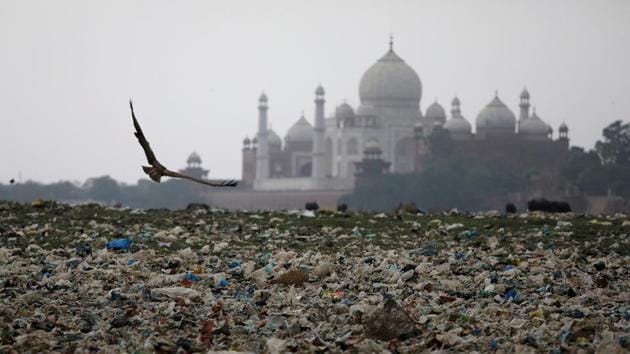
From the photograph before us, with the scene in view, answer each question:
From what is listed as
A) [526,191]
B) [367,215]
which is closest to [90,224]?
[367,215]

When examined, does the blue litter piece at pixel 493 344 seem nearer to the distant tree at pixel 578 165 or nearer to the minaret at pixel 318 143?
the distant tree at pixel 578 165

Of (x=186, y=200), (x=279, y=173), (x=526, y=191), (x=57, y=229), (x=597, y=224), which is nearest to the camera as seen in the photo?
(x=57, y=229)

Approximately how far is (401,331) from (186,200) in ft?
316

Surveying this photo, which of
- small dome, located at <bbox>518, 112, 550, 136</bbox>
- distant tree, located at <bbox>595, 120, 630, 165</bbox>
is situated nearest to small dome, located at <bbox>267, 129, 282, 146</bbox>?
small dome, located at <bbox>518, 112, 550, 136</bbox>

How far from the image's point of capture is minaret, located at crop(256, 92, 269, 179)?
11244 centimetres

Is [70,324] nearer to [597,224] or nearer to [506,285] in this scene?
[506,285]

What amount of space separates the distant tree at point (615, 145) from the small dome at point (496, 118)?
58.7 feet

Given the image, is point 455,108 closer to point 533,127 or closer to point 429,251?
point 533,127

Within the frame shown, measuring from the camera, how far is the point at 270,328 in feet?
34.8

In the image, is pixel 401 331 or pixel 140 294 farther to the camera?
pixel 140 294

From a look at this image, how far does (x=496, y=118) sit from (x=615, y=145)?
2093cm

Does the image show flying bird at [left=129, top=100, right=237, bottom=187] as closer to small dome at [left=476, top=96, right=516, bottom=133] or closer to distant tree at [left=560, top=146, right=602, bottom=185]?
distant tree at [left=560, top=146, right=602, bottom=185]

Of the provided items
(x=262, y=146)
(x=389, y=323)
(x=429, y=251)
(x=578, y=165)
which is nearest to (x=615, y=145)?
(x=578, y=165)

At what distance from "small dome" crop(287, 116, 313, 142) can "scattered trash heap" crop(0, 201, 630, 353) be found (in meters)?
93.5
